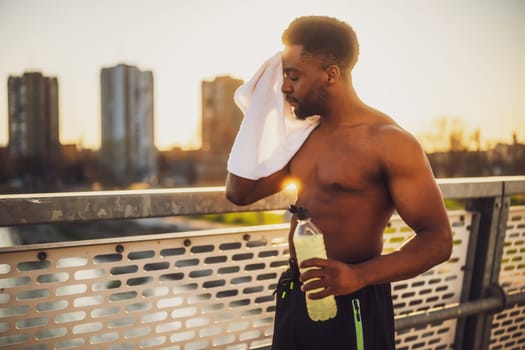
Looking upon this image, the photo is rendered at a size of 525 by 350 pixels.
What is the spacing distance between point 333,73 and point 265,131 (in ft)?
1.34

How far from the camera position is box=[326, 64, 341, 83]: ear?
1973 millimetres

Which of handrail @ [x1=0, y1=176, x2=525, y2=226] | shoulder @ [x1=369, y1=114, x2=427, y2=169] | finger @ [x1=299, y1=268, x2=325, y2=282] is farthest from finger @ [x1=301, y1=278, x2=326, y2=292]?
handrail @ [x1=0, y1=176, x2=525, y2=226]

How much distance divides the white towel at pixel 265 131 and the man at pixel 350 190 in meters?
0.10

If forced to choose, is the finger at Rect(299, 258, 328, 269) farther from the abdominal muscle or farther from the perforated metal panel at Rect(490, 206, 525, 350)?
the perforated metal panel at Rect(490, 206, 525, 350)

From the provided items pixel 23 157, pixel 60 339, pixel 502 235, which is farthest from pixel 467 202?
pixel 23 157

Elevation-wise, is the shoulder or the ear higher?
the ear

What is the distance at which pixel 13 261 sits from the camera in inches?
78.0

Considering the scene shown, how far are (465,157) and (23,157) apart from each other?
5850 centimetres

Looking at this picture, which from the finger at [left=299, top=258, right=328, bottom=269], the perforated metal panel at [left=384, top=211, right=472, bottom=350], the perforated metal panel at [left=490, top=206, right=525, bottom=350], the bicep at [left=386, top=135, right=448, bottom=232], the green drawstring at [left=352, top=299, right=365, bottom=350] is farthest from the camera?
the perforated metal panel at [left=490, top=206, right=525, bottom=350]

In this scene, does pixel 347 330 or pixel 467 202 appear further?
pixel 467 202

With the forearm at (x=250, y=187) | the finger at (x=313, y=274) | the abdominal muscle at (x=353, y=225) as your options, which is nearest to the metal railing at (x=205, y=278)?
the forearm at (x=250, y=187)

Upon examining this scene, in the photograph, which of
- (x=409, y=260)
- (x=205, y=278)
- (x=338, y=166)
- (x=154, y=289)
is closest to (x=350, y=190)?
(x=338, y=166)

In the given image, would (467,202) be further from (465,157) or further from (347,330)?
(465,157)

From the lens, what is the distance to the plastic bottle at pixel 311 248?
1771 mm
